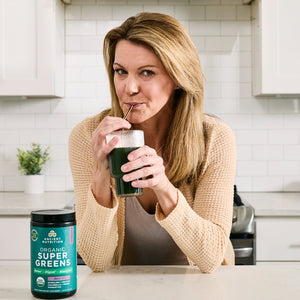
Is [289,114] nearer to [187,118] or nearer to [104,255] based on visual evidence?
[187,118]

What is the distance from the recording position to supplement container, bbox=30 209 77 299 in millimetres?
964

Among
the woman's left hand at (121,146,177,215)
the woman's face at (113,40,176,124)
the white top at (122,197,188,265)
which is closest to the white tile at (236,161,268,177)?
the white top at (122,197,188,265)

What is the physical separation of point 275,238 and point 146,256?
1.02 m

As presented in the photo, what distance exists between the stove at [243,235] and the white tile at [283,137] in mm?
852

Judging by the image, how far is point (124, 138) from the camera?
1.21 metres

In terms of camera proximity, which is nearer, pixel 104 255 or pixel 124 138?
pixel 124 138

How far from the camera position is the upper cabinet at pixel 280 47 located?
284 centimetres

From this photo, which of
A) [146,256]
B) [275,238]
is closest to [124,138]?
[146,256]

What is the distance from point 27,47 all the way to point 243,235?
1614 millimetres

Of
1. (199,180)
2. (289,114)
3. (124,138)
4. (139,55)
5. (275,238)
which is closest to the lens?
(124,138)

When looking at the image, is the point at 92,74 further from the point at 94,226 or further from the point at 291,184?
the point at 94,226

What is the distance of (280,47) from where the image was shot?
2846 mm

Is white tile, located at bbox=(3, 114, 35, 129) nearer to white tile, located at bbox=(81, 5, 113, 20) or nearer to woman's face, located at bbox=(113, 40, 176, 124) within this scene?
white tile, located at bbox=(81, 5, 113, 20)

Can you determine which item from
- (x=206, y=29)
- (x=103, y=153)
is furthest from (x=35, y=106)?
(x=103, y=153)
